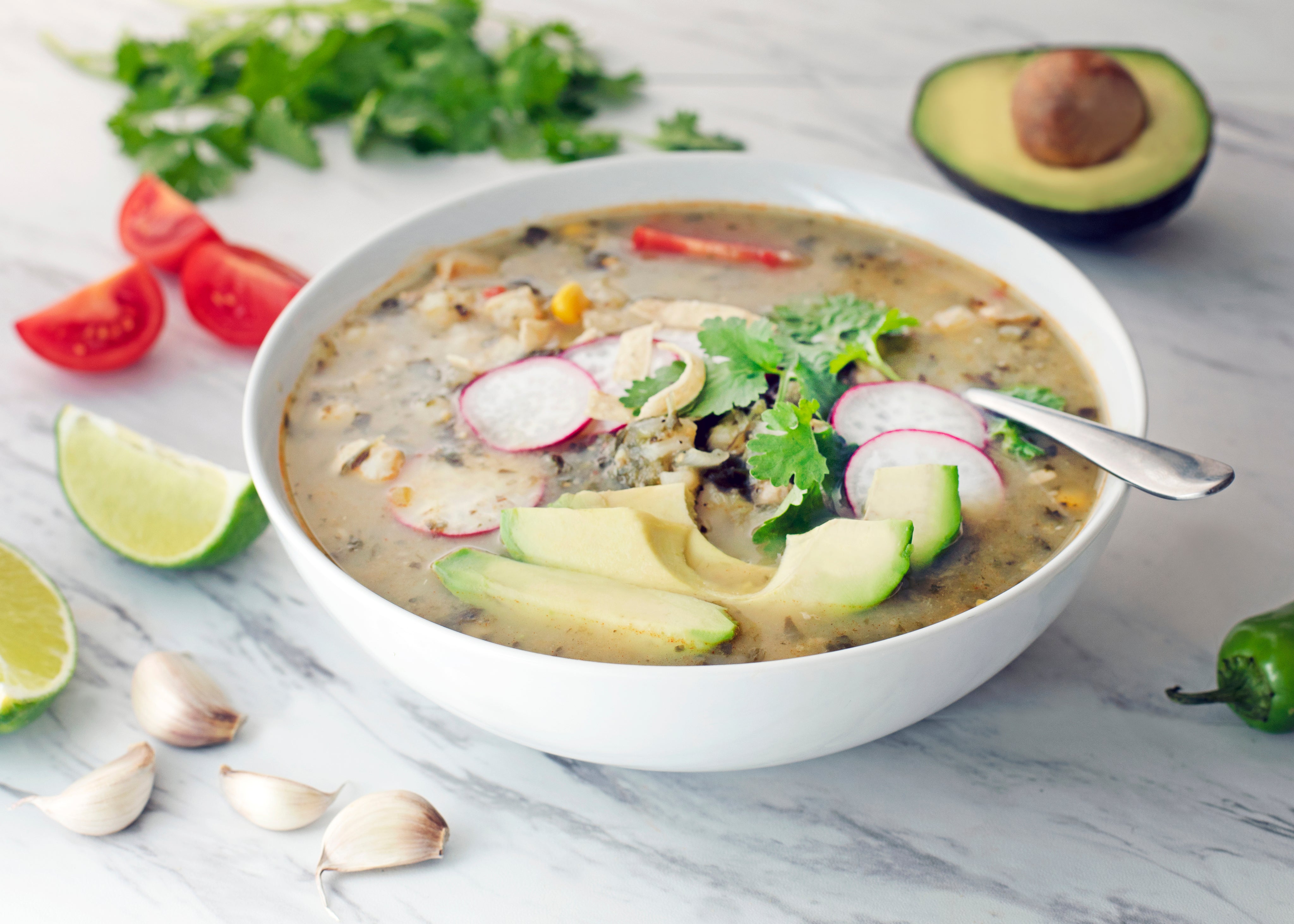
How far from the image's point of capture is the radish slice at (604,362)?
201 centimetres

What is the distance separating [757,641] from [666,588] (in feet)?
0.48

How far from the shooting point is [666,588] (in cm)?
158

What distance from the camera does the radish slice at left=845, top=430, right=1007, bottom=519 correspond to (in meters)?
1.79

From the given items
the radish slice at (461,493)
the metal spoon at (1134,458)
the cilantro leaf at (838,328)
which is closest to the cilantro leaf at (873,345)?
the cilantro leaf at (838,328)

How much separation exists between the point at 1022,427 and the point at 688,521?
0.65m

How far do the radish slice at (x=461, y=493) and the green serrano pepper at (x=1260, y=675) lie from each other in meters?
1.10

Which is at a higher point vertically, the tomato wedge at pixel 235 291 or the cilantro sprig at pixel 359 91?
the cilantro sprig at pixel 359 91

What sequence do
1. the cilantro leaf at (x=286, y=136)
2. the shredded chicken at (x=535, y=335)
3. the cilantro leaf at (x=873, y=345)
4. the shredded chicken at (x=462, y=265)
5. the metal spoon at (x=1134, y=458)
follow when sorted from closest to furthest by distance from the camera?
the metal spoon at (x=1134, y=458) < the cilantro leaf at (x=873, y=345) < the shredded chicken at (x=535, y=335) < the shredded chicken at (x=462, y=265) < the cilantro leaf at (x=286, y=136)

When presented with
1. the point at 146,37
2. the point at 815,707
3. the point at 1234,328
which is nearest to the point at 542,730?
the point at 815,707

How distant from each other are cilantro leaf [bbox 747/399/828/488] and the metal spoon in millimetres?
410

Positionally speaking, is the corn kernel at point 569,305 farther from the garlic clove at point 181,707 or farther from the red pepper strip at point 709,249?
the garlic clove at point 181,707

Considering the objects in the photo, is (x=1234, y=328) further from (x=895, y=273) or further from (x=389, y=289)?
(x=389, y=289)

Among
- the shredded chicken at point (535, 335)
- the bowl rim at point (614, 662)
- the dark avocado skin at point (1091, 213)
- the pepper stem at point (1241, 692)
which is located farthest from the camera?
the dark avocado skin at point (1091, 213)

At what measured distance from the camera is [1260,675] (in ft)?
5.69
